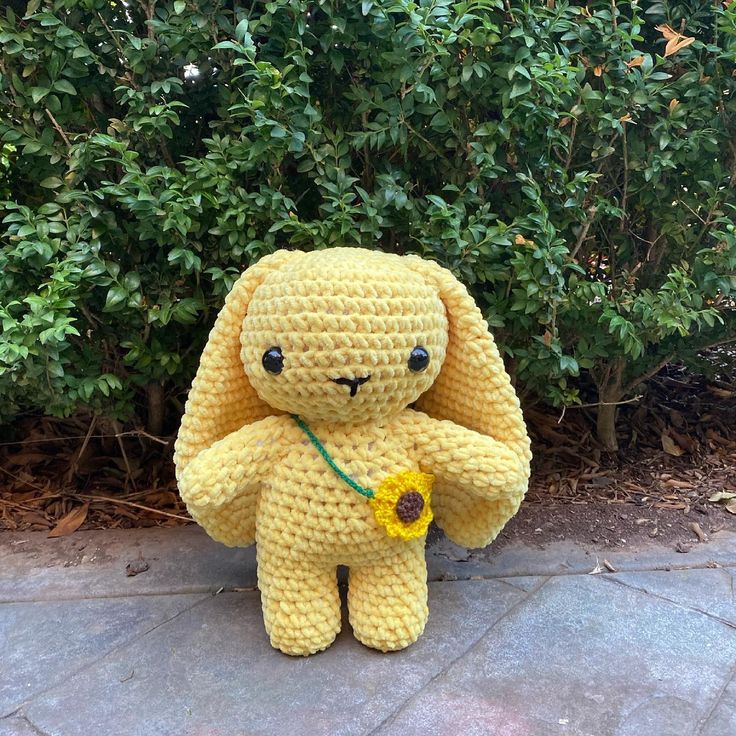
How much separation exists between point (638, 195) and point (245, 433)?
164 cm

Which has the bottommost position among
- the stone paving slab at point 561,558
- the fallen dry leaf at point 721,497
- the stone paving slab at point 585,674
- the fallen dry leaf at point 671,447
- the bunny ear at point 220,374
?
the fallen dry leaf at point 671,447

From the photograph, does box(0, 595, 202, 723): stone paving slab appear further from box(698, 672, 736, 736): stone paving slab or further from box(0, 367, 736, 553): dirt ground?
box(698, 672, 736, 736): stone paving slab

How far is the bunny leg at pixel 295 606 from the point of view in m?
1.68

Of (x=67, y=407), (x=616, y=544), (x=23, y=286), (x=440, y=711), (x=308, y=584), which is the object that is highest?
(x=23, y=286)

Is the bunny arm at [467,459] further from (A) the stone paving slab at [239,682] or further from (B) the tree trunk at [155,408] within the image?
(B) the tree trunk at [155,408]

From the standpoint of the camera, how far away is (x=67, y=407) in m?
2.12

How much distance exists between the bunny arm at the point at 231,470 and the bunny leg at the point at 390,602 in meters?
0.39

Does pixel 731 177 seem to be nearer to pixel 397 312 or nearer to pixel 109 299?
pixel 397 312

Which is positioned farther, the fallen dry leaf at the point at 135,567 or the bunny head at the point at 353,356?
the fallen dry leaf at the point at 135,567

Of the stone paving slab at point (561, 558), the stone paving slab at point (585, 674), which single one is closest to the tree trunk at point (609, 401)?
the stone paving slab at point (561, 558)

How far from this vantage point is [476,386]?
1685 mm

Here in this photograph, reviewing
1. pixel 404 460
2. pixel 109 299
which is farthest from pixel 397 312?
pixel 109 299

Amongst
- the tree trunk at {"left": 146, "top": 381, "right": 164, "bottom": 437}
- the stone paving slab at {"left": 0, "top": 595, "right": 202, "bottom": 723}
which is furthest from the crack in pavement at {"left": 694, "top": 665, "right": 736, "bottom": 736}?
the tree trunk at {"left": 146, "top": 381, "right": 164, "bottom": 437}

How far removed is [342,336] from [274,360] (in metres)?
0.19
